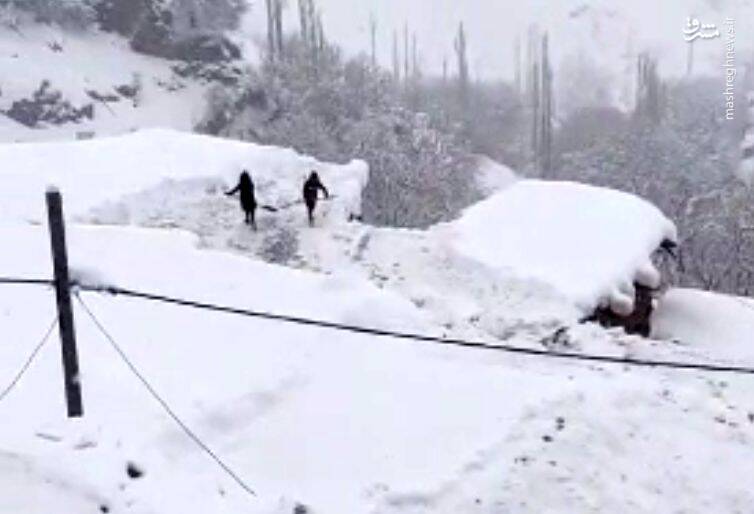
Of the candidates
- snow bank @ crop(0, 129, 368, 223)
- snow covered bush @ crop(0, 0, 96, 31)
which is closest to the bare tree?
snow covered bush @ crop(0, 0, 96, 31)

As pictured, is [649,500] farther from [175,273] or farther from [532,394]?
[175,273]

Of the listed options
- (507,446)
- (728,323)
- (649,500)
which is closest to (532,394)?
(507,446)

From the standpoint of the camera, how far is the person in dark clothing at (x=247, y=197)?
19547mm

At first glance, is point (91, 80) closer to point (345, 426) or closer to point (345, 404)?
point (345, 404)

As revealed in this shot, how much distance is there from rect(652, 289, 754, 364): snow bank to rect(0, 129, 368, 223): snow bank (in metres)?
7.30

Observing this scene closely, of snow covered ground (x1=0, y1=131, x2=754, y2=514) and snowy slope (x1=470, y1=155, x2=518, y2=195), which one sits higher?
snowy slope (x1=470, y1=155, x2=518, y2=195)

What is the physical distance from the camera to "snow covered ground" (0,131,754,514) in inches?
364

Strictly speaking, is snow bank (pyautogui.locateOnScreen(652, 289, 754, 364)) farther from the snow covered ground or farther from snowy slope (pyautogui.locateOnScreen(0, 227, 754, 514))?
snowy slope (pyautogui.locateOnScreen(0, 227, 754, 514))

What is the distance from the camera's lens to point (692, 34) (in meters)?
75.4

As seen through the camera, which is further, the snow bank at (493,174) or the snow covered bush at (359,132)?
the snow bank at (493,174)

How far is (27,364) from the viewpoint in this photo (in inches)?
436

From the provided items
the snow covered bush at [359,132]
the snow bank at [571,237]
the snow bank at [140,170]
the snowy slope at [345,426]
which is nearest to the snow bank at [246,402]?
the snowy slope at [345,426]

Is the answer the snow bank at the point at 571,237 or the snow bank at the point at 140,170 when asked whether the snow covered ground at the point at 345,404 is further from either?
the snow bank at the point at 140,170

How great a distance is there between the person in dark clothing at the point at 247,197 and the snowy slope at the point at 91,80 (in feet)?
82.6
